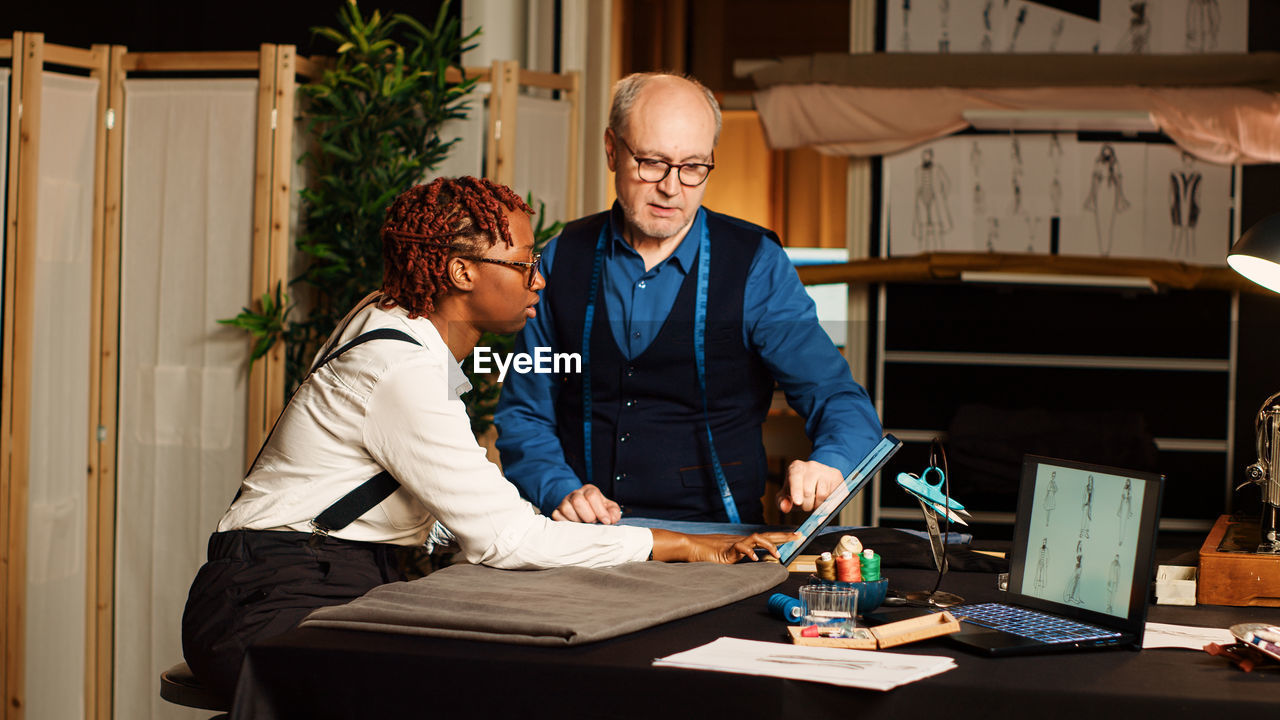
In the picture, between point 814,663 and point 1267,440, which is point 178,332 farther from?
point 1267,440

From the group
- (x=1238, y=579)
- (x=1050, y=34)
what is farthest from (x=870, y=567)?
(x=1050, y=34)

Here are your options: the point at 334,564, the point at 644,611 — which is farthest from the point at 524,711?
the point at 334,564

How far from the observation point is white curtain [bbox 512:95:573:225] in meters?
4.25

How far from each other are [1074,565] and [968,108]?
131 inches

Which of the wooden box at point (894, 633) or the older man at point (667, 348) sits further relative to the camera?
the older man at point (667, 348)

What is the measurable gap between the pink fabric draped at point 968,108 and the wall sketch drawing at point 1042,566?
3.24 metres

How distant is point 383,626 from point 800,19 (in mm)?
5364

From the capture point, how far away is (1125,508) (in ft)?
5.01

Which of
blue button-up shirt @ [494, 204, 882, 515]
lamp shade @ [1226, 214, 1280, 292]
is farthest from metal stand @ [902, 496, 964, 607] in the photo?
lamp shade @ [1226, 214, 1280, 292]

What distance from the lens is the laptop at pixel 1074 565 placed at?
1.47 m

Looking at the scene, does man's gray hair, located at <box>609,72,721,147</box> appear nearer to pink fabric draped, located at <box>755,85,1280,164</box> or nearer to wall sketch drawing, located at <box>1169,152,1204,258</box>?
pink fabric draped, located at <box>755,85,1280,164</box>

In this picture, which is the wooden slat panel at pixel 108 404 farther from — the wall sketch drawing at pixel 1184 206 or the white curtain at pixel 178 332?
the wall sketch drawing at pixel 1184 206

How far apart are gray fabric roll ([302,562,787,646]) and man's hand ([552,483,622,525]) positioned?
9.5 inches

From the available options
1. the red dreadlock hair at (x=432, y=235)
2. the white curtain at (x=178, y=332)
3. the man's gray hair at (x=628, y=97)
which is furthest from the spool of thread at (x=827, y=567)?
the white curtain at (x=178, y=332)
